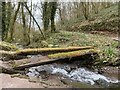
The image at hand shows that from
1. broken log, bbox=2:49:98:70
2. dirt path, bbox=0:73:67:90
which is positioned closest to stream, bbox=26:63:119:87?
broken log, bbox=2:49:98:70

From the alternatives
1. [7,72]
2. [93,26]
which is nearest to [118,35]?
[93,26]

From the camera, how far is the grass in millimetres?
12885

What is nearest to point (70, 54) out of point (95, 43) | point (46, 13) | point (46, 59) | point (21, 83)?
point (46, 59)

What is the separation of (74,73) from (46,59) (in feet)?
5.10

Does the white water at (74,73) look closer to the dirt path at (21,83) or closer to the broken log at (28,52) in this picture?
the dirt path at (21,83)

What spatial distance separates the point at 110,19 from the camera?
79.6 feet

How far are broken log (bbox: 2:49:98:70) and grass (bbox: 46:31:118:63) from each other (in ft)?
2.91

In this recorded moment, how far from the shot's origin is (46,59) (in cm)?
1184

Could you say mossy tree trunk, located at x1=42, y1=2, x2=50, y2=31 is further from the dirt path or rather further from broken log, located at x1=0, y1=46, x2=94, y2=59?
the dirt path

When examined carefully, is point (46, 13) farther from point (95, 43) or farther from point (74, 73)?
point (74, 73)

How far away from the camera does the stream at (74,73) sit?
32.6ft

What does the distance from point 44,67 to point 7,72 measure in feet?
6.11

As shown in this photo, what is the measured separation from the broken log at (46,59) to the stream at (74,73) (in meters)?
0.26

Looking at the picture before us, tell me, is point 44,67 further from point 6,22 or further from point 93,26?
point 93,26
